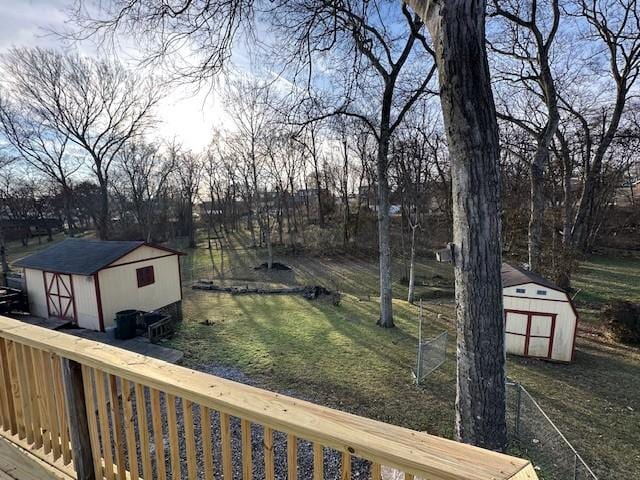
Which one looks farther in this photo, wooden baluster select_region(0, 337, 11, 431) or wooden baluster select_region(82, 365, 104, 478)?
wooden baluster select_region(0, 337, 11, 431)

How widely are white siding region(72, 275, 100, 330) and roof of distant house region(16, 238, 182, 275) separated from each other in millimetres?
318

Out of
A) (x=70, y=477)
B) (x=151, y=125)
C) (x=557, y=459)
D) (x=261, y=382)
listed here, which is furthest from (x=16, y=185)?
(x=557, y=459)

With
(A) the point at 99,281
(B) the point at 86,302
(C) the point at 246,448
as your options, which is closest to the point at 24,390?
(C) the point at 246,448

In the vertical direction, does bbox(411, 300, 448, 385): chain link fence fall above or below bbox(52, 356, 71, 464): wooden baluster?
below

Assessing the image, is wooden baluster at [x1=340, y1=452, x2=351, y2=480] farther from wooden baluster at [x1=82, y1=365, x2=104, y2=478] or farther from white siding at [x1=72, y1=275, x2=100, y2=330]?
white siding at [x1=72, y1=275, x2=100, y2=330]

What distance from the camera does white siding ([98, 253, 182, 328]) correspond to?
9.77 m

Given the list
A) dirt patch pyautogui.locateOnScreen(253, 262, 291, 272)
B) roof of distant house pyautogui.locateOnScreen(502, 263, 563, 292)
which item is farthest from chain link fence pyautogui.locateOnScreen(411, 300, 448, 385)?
dirt patch pyautogui.locateOnScreen(253, 262, 291, 272)

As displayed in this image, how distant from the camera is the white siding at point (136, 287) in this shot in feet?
32.1

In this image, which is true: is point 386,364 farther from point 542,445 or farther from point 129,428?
point 129,428

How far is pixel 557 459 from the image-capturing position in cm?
448

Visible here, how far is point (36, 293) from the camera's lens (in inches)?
428

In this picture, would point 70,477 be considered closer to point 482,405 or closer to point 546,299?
point 482,405

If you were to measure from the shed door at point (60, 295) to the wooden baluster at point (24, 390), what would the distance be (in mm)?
9735

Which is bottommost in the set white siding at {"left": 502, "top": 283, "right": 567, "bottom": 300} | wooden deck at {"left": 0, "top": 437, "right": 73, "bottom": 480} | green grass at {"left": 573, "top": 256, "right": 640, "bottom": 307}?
green grass at {"left": 573, "top": 256, "right": 640, "bottom": 307}
